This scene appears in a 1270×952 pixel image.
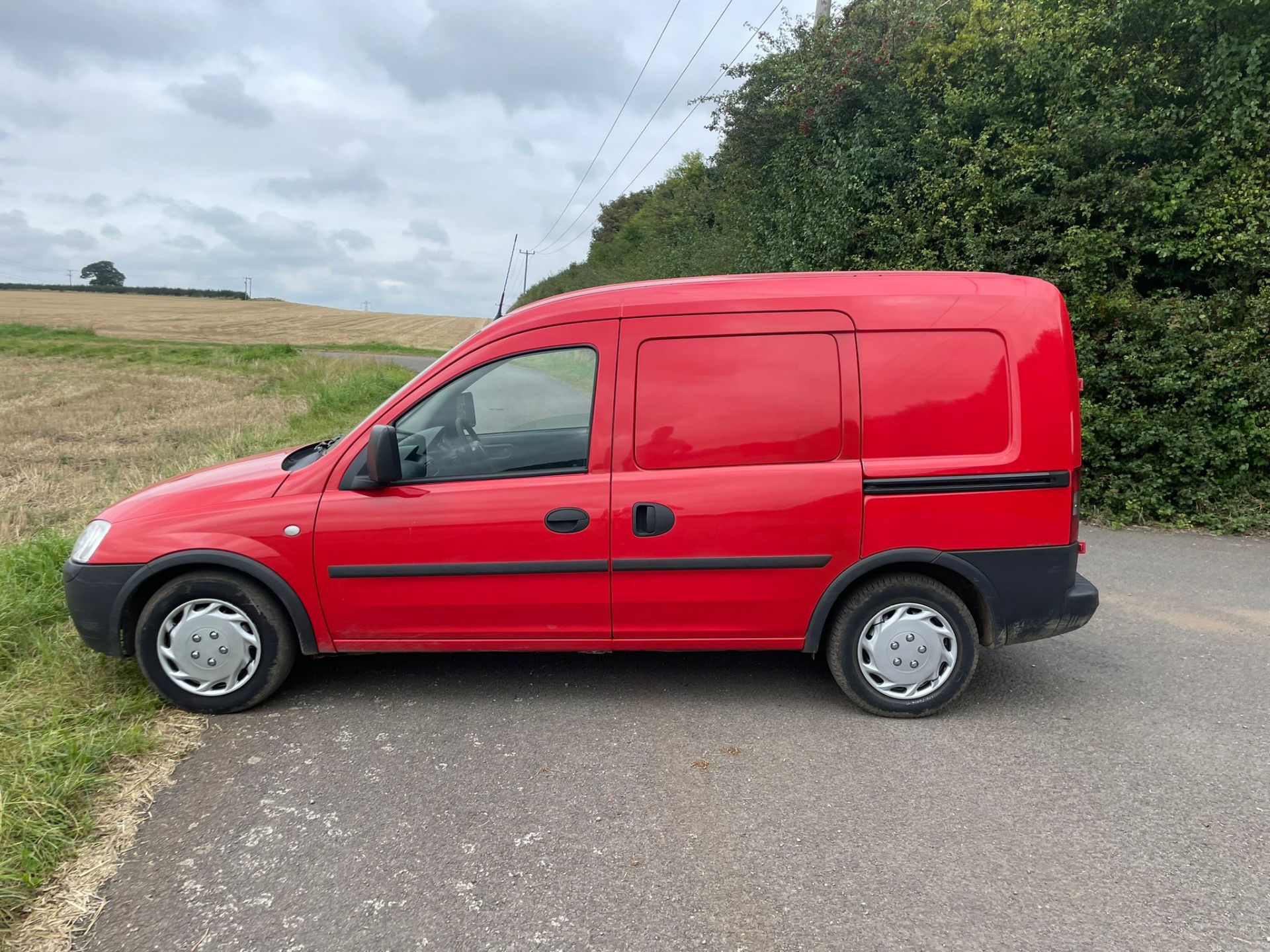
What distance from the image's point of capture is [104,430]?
1451 cm

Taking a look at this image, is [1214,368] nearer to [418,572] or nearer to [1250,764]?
[1250,764]

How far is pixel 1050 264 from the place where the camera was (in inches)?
328

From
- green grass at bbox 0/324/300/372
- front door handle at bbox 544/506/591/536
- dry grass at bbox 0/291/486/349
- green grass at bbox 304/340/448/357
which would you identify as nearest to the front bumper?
front door handle at bbox 544/506/591/536

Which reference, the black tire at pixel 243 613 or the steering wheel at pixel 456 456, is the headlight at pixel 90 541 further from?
the steering wheel at pixel 456 456

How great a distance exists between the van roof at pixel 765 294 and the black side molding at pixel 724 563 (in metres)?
1.08

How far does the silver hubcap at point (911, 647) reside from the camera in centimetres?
378

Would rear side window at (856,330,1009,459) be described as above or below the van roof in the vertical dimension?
below

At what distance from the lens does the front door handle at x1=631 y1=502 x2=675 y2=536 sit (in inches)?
145

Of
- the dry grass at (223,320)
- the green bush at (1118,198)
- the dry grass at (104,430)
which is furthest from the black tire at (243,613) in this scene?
the dry grass at (223,320)

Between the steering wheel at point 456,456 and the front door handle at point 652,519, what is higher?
the steering wheel at point 456,456

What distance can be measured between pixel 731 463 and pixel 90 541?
291cm

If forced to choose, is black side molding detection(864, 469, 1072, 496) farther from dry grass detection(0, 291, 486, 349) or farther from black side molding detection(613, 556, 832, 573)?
dry grass detection(0, 291, 486, 349)

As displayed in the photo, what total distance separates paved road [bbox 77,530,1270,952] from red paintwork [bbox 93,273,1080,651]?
521 millimetres

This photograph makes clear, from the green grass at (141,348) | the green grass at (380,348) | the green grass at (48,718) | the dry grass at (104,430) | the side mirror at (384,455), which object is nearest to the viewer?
the green grass at (48,718)
